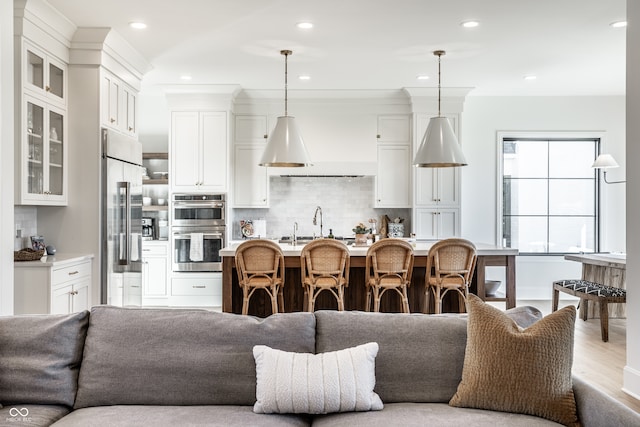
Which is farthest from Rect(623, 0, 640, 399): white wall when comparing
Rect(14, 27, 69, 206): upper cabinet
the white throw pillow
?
Rect(14, 27, 69, 206): upper cabinet

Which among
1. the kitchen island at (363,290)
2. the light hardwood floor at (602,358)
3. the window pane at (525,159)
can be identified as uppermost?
the window pane at (525,159)

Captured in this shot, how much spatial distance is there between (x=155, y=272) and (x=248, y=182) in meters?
1.66

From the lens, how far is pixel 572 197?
771cm

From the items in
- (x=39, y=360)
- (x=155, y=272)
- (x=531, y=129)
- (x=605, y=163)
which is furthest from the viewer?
(x=531, y=129)

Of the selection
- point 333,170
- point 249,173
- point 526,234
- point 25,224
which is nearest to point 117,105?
point 25,224

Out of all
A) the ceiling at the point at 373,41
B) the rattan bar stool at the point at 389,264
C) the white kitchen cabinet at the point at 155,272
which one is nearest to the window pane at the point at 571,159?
the ceiling at the point at 373,41

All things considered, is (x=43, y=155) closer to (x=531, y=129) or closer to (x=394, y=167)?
(x=394, y=167)

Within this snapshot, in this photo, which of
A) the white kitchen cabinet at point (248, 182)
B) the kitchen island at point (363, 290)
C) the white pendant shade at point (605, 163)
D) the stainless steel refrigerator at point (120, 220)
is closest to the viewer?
the stainless steel refrigerator at point (120, 220)

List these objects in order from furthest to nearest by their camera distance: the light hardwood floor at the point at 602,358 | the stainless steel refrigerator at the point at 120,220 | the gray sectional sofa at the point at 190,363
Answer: the stainless steel refrigerator at the point at 120,220 → the light hardwood floor at the point at 602,358 → the gray sectional sofa at the point at 190,363

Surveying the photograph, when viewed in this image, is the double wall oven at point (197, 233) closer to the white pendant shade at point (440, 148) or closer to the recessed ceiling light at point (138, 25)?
the recessed ceiling light at point (138, 25)

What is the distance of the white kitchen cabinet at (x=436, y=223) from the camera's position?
7.23 metres

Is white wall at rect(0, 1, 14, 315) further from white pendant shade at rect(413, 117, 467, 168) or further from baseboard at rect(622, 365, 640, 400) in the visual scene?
baseboard at rect(622, 365, 640, 400)

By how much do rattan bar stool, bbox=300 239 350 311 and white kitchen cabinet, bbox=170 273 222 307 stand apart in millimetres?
2557

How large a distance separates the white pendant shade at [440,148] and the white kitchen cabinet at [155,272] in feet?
11.8
